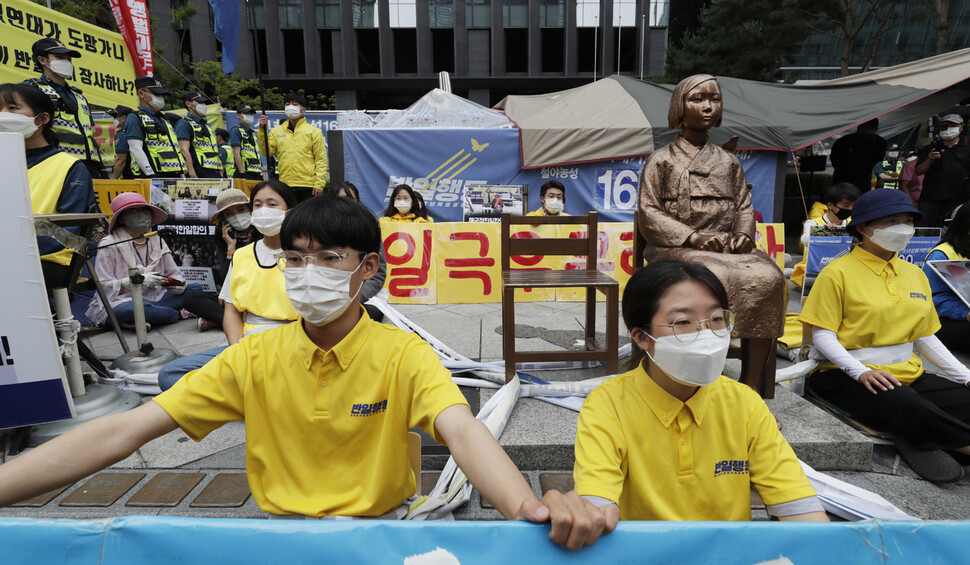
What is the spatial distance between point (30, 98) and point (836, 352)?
518cm

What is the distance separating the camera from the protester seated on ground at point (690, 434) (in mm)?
1512

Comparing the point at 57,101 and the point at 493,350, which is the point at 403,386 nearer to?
the point at 493,350

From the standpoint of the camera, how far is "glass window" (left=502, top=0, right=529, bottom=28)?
27016mm

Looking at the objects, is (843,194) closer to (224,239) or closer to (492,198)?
(492,198)

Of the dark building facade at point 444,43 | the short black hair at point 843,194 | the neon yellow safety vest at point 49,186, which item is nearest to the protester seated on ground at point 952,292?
the short black hair at point 843,194

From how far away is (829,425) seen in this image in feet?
9.85

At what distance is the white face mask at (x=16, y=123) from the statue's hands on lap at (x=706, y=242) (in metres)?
4.10

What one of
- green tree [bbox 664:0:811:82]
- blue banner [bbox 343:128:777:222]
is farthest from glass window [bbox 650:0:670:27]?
blue banner [bbox 343:128:777:222]

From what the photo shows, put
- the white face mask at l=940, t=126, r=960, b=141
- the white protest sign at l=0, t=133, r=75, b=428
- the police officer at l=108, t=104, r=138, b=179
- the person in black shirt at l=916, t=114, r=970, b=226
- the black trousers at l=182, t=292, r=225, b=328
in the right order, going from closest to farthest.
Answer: the white protest sign at l=0, t=133, r=75, b=428 < the black trousers at l=182, t=292, r=225, b=328 < the police officer at l=108, t=104, r=138, b=179 < the person in black shirt at l=916, t=114, r=970, b=226 < the white face mask at l=940, t=126, r=960, b=141

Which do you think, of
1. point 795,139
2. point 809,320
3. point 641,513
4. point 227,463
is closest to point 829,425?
point 809,320

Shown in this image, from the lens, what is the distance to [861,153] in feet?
29.2

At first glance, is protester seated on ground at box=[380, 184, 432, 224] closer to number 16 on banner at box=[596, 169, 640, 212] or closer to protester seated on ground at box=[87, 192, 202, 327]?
protester seated on ground at box=[87, 192, 202, 327]

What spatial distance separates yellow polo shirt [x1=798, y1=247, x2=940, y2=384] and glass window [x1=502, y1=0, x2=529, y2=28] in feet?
90.3

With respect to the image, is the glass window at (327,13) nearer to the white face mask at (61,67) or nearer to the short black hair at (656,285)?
the white face mask at (61,67)
